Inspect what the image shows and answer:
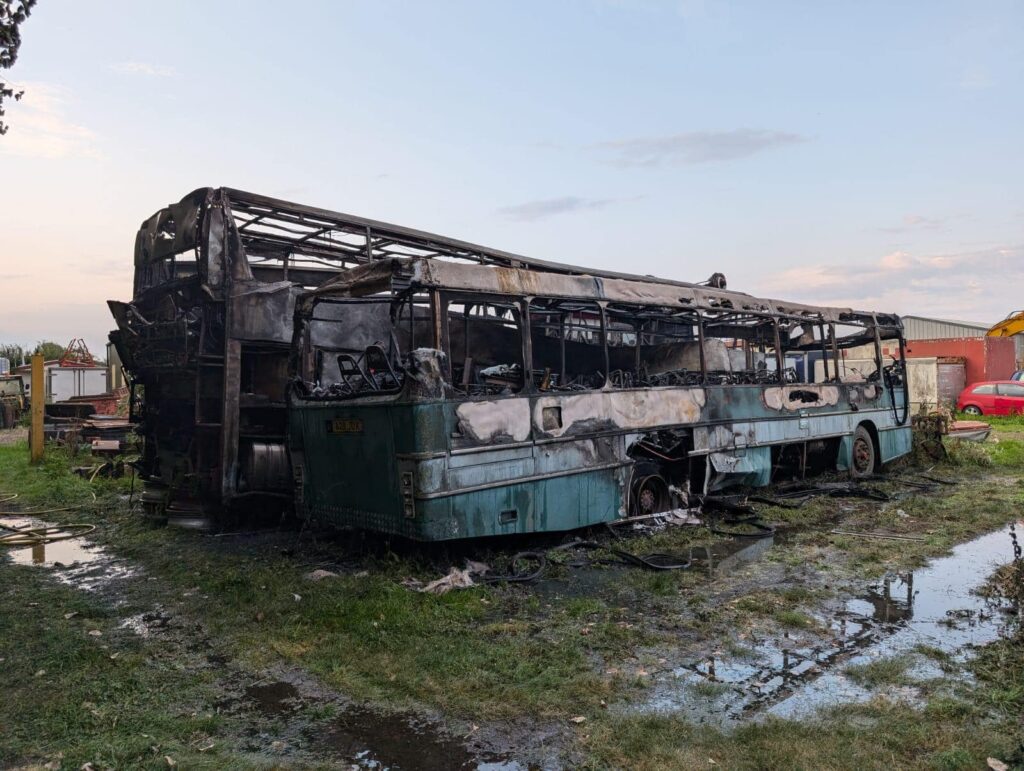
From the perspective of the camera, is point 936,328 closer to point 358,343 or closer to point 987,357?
point 987,357

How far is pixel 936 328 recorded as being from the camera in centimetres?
3925

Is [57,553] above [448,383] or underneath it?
underneath

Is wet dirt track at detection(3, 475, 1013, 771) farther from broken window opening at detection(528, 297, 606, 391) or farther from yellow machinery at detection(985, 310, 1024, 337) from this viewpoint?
yellow machinery at detection(985, 310, 1024, 337)

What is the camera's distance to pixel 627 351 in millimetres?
10477

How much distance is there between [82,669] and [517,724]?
285 centimetres

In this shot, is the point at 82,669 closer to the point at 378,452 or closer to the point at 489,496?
the point at 378,452

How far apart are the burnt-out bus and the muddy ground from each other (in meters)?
0.83

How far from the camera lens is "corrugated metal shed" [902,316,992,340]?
38219mm

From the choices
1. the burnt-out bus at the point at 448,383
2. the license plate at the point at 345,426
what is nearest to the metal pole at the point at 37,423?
the burnt-out bus at the point at 448,383

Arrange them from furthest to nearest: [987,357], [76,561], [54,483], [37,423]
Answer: [987,357] < [37,423] < [54,483] < [76,561]

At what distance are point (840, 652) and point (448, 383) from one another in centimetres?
357

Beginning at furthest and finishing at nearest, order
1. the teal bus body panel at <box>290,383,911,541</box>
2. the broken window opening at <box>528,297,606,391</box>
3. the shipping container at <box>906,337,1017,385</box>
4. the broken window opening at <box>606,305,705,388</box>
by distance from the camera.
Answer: the shipping container at <box>906,337,1017,385</box> < the broken window opening at <box>606,305,705,388</box> < the broken window opening at <box>528,297,606,391</box> < the teal bus body panel at <box>290,383,911,541</box>

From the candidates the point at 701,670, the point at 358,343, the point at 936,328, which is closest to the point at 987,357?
the point at 936,328

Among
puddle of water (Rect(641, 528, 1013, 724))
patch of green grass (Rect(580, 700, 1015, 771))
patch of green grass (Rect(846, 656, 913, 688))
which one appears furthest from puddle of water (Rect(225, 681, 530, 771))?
patch of green grass (Rect(846, 656, 913, 688))
